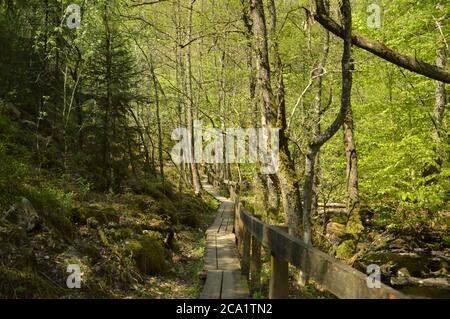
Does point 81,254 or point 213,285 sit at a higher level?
point 81,254

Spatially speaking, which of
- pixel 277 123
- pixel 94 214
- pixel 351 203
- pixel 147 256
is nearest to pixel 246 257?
pixel 147 256

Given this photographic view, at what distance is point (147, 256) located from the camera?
8.12 metres

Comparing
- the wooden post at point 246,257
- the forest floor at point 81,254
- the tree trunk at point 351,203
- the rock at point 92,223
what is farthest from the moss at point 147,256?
the tree trunk at point 351,203

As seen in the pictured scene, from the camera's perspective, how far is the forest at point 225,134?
277 inches

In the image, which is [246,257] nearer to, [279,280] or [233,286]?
[233,286]

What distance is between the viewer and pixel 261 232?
5.55m

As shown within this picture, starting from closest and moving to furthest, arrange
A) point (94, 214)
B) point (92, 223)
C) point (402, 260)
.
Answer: point (92, 223) < point (94, 214) < point (402, 260)

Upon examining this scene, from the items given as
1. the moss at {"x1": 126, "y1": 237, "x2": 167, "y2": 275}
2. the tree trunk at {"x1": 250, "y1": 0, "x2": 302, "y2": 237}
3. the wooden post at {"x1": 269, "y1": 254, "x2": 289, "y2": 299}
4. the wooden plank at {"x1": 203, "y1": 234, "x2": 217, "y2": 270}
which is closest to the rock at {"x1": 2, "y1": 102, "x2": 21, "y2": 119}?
the moss at {"x1": 126, "y1": 237, "x2": 167, "y2": 275}

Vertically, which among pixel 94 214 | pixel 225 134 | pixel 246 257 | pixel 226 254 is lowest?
pixel 226 254

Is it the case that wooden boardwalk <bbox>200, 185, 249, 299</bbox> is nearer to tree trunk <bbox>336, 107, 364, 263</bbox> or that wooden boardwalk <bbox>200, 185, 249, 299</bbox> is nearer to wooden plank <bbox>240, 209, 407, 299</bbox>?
wooden plank <bbox>240, 209, 407, 299</bbox>

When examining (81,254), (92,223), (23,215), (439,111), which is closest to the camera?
(23,215)

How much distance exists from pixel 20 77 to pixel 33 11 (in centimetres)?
254

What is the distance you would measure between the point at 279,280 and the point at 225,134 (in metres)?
10.0

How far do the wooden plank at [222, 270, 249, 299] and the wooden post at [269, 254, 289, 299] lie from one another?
1577 mm
